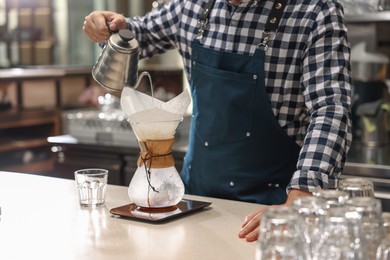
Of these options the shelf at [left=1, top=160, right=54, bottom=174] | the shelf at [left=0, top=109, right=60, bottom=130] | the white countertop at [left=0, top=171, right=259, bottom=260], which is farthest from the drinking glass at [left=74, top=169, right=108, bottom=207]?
the shelf at [left=0, top=109, right=60, bottom=130]

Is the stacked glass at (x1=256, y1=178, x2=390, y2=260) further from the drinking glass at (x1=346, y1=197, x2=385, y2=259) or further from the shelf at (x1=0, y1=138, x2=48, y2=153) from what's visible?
the shelf at (x1=0, y1=138, x2=48, y2=153)

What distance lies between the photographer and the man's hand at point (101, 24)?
2.15 metres

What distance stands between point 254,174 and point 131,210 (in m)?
0.49

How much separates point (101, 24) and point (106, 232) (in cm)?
80

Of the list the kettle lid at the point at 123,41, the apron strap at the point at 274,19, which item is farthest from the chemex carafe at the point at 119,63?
the apron strap at the point at 274,19

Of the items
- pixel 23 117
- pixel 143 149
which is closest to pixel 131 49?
pixel 143 149

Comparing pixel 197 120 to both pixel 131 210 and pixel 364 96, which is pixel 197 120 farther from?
pixel 364 96

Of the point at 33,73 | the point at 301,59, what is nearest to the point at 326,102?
the point at 301,59

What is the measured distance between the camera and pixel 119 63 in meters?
1.94

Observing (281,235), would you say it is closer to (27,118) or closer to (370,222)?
(370,222)

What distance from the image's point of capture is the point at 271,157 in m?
2.10

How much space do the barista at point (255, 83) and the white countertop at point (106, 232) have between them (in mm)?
215

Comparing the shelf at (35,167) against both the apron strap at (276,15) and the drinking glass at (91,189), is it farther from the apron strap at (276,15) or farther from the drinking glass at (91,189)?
the apron strap at (276,15)

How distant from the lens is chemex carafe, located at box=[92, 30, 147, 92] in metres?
1.93
